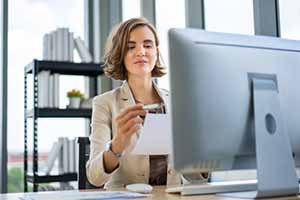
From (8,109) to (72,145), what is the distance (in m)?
0.59

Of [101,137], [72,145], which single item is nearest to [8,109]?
[72,145]

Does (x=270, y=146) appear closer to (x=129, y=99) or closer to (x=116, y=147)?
(x=116, y=147)

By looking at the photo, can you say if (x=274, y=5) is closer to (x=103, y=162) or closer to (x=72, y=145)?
(x=103, y=162)

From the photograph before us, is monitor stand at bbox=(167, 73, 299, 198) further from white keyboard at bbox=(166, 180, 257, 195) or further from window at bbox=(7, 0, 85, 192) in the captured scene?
window at bbox=(7, 0, 85, 192)

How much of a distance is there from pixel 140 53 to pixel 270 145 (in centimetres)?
80

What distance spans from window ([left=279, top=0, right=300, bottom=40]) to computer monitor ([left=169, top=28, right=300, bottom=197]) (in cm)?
115

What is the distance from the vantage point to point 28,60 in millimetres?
3715

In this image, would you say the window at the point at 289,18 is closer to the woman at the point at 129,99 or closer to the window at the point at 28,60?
the woman at the point at 129,99

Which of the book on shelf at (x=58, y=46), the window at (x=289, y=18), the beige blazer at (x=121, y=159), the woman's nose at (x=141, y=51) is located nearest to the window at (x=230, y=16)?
the window at (x=289, y=18)

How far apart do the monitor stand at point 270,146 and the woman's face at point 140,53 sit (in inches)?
28.1

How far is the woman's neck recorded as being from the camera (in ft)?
6.26

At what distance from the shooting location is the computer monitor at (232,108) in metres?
1.14

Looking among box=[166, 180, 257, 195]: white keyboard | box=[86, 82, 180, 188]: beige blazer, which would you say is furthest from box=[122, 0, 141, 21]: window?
box=[166, 180, 257, 195]: white keyboard

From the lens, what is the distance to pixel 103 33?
13.1ft
